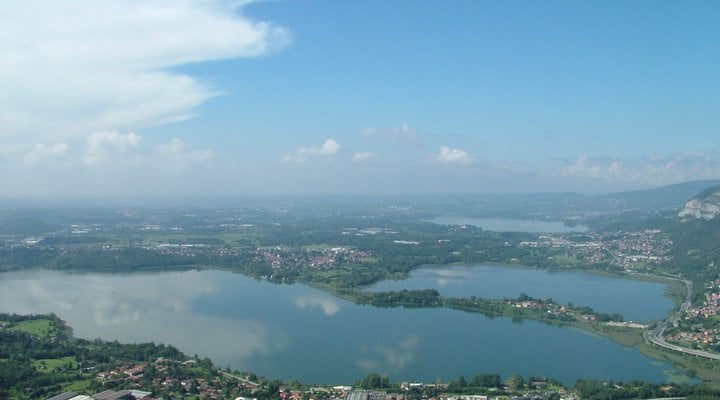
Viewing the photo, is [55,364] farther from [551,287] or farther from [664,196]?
[664,196]

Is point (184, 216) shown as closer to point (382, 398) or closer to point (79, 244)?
point (79, 244)

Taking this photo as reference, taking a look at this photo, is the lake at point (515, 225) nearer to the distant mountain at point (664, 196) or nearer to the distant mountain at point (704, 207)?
the distant mountain at point (704, 207)

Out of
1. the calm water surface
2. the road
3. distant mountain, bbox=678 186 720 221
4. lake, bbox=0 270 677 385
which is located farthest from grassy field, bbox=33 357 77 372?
distant mountain, bbox=678 186 720 221

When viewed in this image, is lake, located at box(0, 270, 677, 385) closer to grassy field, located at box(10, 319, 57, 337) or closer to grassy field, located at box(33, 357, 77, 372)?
grassy field, located at box(10, 319, 57, 337)

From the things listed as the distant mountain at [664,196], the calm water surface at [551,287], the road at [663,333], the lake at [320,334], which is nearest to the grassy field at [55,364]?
the lake at [320,334]

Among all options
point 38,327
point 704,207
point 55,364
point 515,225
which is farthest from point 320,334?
point 515,225
